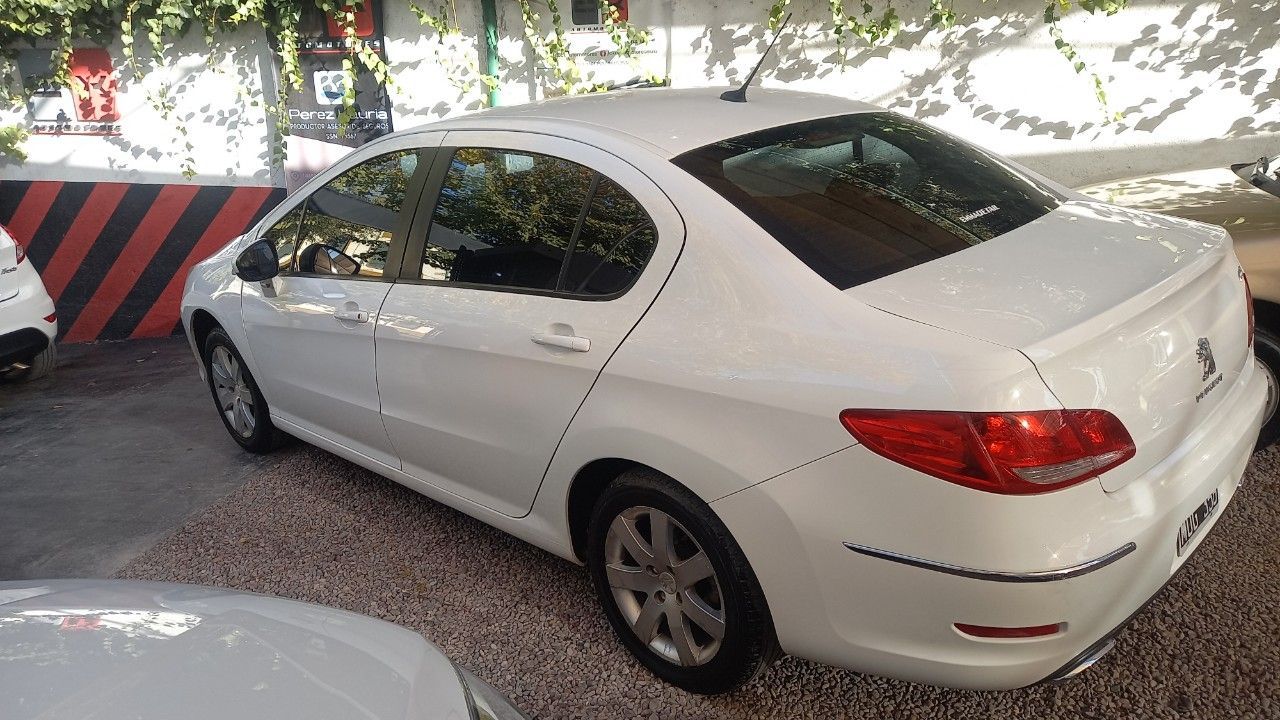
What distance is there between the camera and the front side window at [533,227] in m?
2.58

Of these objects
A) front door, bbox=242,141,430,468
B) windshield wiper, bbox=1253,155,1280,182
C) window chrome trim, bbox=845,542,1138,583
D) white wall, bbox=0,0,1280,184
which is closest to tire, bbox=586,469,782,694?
window chrome trim, bbox=845,542,1138,583

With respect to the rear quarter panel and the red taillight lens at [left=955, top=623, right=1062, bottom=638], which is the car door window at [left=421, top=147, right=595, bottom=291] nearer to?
the rear quarter panel

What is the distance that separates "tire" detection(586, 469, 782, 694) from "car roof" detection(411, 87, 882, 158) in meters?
0.92

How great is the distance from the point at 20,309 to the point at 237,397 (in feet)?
6.97

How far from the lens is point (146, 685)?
157cm

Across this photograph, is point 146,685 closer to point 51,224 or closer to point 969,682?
point 969,682

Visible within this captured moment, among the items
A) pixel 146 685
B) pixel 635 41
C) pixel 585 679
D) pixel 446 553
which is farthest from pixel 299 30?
pixel 146 685

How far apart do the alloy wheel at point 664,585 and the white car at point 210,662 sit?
0.68m

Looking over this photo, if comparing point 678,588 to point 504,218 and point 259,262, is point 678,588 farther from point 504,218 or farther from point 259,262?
point 259,262

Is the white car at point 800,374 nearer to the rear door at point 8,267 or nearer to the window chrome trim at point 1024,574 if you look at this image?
the window chrome trim at point 1024,574

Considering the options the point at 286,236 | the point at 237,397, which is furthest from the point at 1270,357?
the point at 237,397

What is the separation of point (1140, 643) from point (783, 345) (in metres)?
1.43

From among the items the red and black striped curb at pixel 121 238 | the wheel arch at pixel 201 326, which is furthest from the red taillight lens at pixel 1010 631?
the red and black striped curb at pixel 121 238

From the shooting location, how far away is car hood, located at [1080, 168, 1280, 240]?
345 centimetres
